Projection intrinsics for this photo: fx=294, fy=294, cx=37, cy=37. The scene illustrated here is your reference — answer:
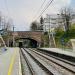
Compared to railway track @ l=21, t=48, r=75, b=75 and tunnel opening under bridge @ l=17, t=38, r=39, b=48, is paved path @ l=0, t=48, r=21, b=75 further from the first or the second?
tunnel opening under bridge @ l=17, t=38, r=39, b=48

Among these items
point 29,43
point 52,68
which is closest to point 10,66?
point 52,68

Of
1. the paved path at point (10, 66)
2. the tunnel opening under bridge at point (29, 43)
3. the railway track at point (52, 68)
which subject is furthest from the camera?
the tunnel opening under bridge at point (29, 43)

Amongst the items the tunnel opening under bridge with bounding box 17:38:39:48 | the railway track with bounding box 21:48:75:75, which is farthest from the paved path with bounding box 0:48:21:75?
the tunnel opening under bridge with bounding box 17:38:39:48

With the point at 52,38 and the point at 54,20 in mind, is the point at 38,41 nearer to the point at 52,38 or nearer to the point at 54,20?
the point at 52,38

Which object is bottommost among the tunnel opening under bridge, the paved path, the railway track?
the railway track

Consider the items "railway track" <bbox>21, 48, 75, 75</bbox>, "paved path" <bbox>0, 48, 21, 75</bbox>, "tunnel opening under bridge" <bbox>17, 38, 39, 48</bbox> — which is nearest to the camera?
"paved path" <bbox>0, 48, 21, 75</bbox>

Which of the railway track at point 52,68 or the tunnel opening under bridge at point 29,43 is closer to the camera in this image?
the railway track at point 52,68

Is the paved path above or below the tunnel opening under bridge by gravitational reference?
below

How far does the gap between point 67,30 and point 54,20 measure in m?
86.4

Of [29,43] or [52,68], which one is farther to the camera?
[29,43]

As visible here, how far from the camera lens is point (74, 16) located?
13050 centimetres

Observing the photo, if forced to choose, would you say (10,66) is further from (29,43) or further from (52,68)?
(29,43)

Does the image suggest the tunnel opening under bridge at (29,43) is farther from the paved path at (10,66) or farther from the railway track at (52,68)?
the railway track at (52,68)

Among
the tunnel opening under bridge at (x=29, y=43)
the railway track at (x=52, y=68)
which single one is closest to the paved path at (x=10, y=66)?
the railway track at (x=52, y=68)
